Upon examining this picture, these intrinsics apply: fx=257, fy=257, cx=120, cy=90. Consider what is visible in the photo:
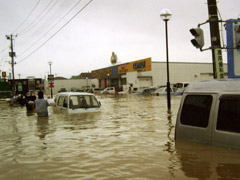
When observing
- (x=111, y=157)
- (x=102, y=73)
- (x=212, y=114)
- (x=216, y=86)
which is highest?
(x=102, y=73)

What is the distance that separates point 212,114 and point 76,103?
9.30 metres

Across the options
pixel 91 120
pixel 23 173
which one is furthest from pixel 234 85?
pixel 91 120

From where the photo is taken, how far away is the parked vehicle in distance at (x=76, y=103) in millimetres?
12242

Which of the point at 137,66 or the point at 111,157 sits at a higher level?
the point at 137,66

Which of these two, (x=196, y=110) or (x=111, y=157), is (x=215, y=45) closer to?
(x=196, y=110)

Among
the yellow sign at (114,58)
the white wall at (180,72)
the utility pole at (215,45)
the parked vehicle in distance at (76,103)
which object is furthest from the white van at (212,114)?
the yellow sign at (114,58)

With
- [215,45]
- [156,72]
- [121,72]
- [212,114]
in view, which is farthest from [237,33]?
[121,72]

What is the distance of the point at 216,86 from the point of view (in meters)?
4.71

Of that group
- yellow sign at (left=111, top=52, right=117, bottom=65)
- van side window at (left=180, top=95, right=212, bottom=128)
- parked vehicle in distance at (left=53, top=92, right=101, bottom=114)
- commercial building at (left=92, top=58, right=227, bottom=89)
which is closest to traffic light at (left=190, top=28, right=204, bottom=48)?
van side window at (left=180, top=95, right=212, bottom=128)

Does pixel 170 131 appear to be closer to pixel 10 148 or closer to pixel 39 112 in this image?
pixel 10 148

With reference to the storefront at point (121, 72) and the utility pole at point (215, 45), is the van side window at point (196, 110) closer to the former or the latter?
the utility pole at point (215, 45)

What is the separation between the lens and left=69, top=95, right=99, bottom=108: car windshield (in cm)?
1244

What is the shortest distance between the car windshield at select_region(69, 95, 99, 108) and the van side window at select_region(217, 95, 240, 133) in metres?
8.77

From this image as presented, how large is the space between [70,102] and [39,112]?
1.50 m
